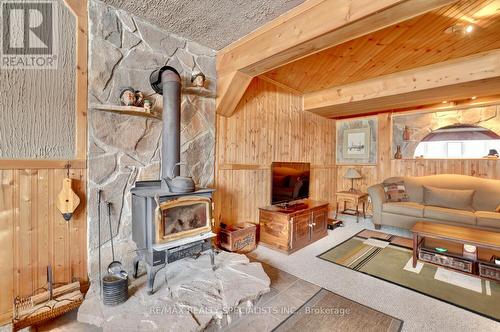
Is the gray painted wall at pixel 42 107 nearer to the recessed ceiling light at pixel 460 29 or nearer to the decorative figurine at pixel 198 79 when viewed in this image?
the decorative figurine at pixel 198 79

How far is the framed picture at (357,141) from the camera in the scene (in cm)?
517

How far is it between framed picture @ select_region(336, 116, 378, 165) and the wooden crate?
346 centimetres

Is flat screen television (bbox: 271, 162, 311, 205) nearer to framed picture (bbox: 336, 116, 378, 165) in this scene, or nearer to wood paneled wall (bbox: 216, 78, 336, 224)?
wood paneled wall (bbox: 216, 78, 336, 224)

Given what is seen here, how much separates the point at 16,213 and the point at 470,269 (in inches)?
164

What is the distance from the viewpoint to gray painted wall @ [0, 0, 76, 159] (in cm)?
168

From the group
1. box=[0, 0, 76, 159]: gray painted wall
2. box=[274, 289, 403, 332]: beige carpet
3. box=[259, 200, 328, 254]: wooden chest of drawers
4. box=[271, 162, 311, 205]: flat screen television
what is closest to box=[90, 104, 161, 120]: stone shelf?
box=[0, 0, 76, 159]: gray painted wall

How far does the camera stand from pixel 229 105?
291 centimetres

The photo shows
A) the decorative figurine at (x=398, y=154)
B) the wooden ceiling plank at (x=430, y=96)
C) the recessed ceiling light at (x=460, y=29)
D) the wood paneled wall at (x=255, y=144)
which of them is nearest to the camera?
the recessed ceiling light at (x=460, y=29)

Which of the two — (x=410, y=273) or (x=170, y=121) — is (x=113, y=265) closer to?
(x=170, y=121)

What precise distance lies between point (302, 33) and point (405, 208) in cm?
344

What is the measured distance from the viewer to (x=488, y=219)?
10.4 ft

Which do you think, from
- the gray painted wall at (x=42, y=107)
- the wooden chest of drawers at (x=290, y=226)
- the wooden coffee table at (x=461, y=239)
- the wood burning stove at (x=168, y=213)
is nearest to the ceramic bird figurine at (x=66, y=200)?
the gray painted wall at (x=42, y=107)

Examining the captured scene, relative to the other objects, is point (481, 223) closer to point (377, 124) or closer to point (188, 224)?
point (377, 124)

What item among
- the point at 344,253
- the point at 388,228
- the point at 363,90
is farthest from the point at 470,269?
the point at 363,90
